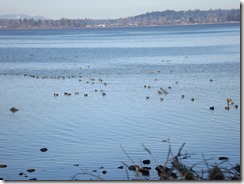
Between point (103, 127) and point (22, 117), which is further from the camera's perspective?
point (22, 117)

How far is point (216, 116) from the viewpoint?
8.01m

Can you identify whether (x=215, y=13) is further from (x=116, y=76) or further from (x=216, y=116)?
(x=116, y=76)

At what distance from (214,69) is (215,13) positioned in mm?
9617

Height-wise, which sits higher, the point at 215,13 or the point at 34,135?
the point at 215,13

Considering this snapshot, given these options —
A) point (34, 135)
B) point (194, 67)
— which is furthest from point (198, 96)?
Answer: point (194, 67)

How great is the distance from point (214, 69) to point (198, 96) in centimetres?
381

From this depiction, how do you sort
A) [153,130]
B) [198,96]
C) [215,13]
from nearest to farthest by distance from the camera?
[215,13] < [153,130] < [198,96]

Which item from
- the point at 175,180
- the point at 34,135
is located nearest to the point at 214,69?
the point at 34,135

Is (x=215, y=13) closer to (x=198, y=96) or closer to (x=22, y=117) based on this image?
(x=22, y=117)

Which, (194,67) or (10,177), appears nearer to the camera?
(10,177)

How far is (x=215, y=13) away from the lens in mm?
5406

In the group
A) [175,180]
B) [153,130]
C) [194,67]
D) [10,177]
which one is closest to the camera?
[175,180]

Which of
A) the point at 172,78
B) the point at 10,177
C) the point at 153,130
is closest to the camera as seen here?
the point at 10,177

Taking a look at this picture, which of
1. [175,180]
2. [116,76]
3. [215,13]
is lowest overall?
[116,76]
